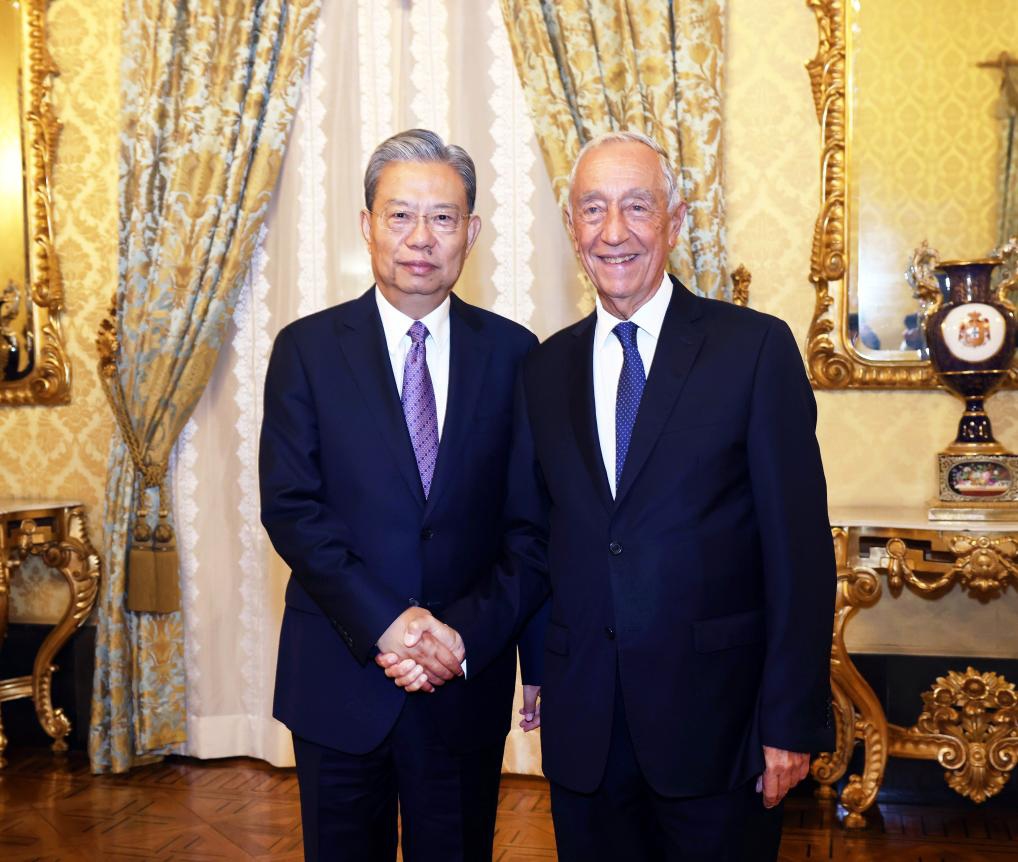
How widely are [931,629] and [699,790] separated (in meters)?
2.32

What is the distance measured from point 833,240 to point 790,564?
7.33 ft

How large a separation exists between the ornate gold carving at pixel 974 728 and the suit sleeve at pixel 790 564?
1885 mm

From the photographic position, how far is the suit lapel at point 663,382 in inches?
74.0

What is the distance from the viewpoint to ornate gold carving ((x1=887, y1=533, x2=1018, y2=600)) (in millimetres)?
3193

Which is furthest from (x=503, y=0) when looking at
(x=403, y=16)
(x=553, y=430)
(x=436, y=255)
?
(x=553, y=430)

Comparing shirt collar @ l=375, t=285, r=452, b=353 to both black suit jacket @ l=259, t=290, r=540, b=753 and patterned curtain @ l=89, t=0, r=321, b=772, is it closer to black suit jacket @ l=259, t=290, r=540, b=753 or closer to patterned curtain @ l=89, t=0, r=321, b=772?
black suit jacket @ l=259, t=290, r=540, b=753

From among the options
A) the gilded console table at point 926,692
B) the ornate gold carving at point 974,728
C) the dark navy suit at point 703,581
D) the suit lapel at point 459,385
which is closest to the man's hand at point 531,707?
the dark navy suit at point 703,581

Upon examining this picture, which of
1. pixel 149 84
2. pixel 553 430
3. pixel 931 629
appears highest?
pixel 149 84

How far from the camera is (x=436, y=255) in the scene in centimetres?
216

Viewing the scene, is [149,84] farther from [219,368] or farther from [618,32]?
[618,32]

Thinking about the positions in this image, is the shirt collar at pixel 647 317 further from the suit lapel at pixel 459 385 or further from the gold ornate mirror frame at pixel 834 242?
the gold ornate mirror frame at pixel 834 242

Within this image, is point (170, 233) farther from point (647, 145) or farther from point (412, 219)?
point (647, 145)

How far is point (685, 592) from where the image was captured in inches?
72.9

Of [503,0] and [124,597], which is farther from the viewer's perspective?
Result: [124,597]
